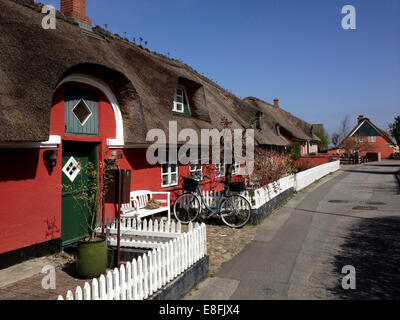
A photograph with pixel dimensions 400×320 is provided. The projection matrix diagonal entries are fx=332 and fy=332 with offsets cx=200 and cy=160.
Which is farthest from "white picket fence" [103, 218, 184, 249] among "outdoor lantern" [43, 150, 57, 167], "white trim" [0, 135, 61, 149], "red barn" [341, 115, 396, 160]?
"red barn" [341, 115, 396, 160]

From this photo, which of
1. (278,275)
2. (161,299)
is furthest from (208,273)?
(161,299)

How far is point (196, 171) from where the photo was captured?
43.2ft

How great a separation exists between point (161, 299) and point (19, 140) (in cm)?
342

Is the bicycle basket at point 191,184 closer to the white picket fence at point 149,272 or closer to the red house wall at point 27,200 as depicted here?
the white picket fence at point 149,272

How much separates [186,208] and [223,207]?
1229 mm

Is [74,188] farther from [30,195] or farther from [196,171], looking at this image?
[196,171]

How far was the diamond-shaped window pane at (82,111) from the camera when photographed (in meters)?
7.69

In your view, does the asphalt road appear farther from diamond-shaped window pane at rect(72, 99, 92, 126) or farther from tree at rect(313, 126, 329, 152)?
tree at rect(313, 126, 329, 152)

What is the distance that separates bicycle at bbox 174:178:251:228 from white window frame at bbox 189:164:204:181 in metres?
2.17

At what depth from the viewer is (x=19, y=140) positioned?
215 inches

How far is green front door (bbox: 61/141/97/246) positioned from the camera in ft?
24.7

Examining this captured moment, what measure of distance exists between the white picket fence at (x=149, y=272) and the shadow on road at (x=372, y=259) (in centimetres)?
241

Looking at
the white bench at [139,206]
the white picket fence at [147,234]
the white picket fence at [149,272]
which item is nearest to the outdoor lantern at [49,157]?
the white picket fence at [147,234]

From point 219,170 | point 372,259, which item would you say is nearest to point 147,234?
point 372,259
